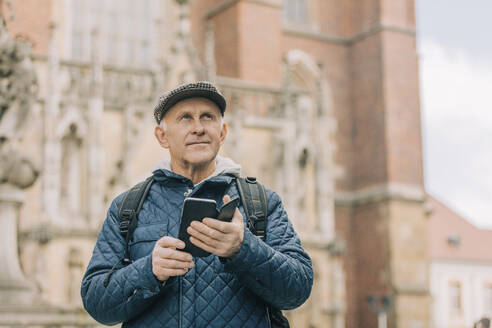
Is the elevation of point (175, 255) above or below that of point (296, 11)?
below

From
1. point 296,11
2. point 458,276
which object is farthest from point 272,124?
point 458,276

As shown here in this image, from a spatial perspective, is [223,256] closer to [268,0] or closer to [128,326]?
[128,326]

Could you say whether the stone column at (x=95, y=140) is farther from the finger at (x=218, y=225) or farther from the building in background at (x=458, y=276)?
the building in background at (x=458, y=276)

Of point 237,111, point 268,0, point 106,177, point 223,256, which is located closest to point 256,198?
point 223,256

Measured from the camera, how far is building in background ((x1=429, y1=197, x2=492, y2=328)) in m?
34.1

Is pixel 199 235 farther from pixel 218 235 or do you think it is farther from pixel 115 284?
pixel 115 284

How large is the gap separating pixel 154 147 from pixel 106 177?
3.26 feet

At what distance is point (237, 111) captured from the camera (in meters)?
14.7

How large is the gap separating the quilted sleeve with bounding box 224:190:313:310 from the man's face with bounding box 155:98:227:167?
264mm

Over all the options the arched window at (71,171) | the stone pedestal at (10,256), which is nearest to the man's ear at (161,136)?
the stone pedestal at (10,256)

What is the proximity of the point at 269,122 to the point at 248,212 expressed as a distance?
12956 millimetres

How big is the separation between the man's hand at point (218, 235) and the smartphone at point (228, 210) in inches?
0.6

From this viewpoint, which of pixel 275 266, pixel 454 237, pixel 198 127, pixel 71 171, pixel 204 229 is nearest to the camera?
pixel 204 229

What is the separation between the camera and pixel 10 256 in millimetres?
5855
